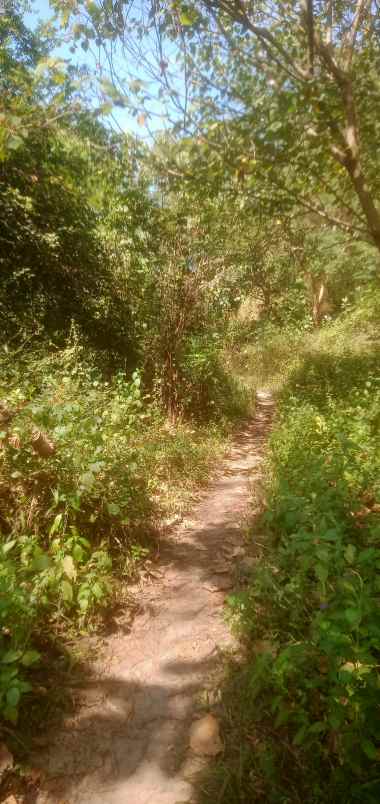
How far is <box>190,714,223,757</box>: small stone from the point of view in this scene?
1.79m

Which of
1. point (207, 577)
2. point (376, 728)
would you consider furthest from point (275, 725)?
point (207, 577)

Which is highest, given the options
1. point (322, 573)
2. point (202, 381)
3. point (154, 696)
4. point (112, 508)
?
point (202, 381)

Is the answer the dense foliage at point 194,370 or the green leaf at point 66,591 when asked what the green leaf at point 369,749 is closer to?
the dense foliage at point 194,370

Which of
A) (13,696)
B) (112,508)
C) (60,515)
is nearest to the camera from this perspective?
(13,696)

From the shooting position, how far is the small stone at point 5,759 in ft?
5.69

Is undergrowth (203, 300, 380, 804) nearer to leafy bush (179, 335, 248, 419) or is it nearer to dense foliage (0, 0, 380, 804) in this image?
dense foliage (0, 0, 380, 804)

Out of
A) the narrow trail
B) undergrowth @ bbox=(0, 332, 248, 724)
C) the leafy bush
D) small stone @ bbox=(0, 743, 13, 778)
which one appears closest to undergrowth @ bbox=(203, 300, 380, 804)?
the narrow trail

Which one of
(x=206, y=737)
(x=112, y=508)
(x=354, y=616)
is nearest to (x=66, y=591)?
(x=112, y=508)

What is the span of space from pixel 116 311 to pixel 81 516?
15.0ft

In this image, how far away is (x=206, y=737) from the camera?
1852 mm

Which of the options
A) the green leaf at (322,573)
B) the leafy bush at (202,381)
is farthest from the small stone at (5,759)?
the leafy bush at (202,381)

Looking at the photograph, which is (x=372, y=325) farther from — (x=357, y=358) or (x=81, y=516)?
(x=81, y=516)

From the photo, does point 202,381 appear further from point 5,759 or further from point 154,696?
point 5,759

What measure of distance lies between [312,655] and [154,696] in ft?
3.32
